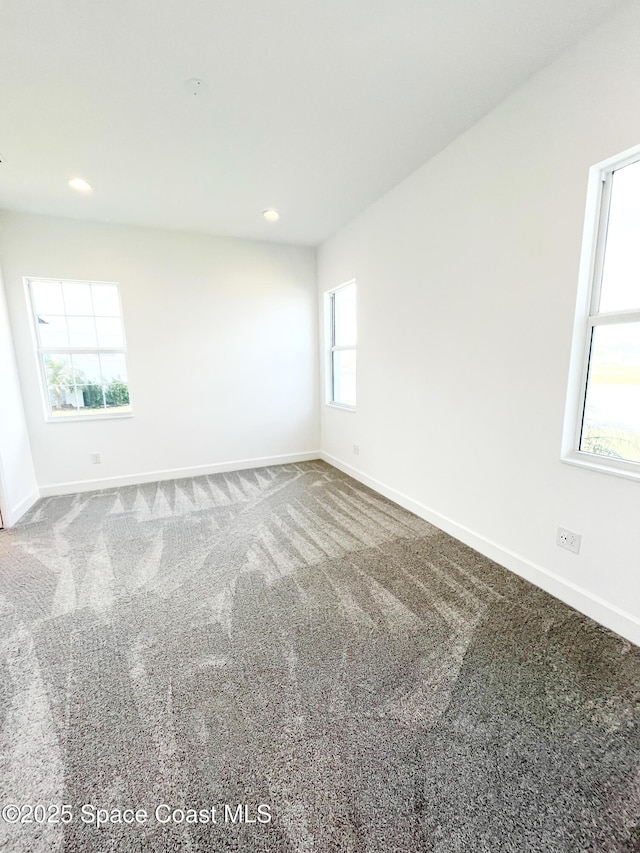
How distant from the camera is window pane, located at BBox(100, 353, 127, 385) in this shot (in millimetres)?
3723

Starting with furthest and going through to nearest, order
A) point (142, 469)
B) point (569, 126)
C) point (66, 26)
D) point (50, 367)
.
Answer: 1. point (142, 469)
2. point (50, 367)
3. point (569, 126)
4. point (66, 26)

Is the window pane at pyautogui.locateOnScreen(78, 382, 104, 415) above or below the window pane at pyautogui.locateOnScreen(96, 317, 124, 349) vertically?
below

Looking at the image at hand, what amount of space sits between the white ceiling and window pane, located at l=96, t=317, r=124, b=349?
3.66 ft

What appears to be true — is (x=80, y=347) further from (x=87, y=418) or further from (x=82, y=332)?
(x=87, y=418)

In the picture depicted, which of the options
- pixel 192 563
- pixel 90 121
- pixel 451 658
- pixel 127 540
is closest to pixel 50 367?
pixel 127 540

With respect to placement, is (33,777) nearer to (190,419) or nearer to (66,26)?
(66,26)

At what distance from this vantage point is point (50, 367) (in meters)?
3.58

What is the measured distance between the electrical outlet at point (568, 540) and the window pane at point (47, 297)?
4.61m

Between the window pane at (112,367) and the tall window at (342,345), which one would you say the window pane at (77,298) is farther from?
the tall window at (342,345)

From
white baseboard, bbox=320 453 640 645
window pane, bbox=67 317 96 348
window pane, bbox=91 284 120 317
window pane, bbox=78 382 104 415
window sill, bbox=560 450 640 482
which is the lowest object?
white baseboard, bbox=320 453 640 645

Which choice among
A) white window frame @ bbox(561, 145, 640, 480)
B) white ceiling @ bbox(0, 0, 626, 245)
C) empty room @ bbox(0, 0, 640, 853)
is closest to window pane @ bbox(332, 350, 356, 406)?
empty room @ bbox(0, 0, 640, 853)

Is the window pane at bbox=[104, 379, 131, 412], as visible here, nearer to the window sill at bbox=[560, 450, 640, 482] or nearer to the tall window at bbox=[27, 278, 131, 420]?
the tall window at bbox=[27, 278, 131, 420]

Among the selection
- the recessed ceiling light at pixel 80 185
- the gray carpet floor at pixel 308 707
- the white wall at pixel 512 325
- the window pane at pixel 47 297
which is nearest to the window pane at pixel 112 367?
the window pane at pixel 47 297

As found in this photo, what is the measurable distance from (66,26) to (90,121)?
0.65 meters
